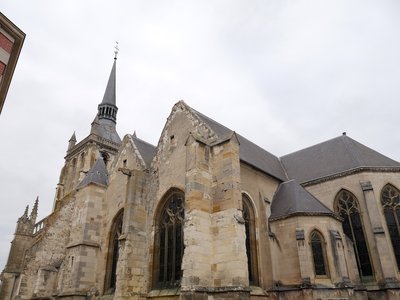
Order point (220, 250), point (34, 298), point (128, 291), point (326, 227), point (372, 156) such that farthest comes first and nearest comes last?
point (372, 156) → point (34, 298) → point (326, 227) → point (128, 291) → point (220, 250)

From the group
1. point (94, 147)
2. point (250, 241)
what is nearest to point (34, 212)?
point (94, 147)

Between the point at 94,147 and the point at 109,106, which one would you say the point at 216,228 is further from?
the point at 109,106

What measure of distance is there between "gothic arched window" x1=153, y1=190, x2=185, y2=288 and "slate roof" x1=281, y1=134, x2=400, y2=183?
8.29m

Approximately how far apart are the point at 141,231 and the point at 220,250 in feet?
13.9

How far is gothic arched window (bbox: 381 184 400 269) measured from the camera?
14.2m

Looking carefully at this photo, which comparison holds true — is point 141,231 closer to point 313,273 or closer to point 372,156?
point 313,273

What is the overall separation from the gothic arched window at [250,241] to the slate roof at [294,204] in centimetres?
107

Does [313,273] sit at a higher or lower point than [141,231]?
lower

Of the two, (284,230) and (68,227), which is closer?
(284,230)

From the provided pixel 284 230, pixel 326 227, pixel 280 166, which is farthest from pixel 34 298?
pixel 280 166

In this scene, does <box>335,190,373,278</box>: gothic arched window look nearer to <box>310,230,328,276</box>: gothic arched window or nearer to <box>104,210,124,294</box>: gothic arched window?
<box>310,230,328,276</box>: gothic arched window

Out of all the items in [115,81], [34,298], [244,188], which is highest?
[115,81]

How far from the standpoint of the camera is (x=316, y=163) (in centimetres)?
1848

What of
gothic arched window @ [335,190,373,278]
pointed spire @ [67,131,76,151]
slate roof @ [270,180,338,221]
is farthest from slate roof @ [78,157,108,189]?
pointed spire @ [67,131,76,151]
